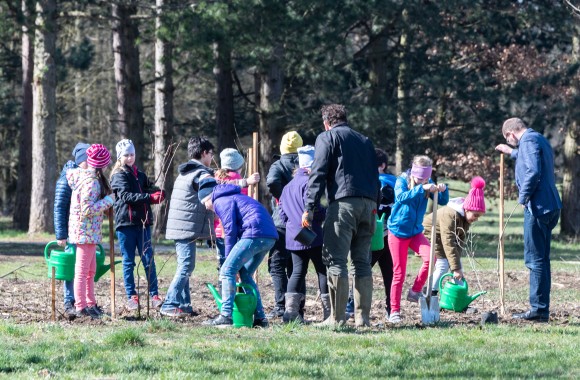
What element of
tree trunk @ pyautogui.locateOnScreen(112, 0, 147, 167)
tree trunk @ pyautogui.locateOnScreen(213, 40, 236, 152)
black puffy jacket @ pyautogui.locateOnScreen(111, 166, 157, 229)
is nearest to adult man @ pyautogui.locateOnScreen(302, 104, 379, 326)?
black puffy jacket @ pyautogui.locateOnScreen(111, 166, 157, 229)

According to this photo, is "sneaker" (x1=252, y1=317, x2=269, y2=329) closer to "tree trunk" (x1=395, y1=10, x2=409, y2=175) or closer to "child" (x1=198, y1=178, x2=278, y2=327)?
"child" (x1=198, y1=178, x2=278, y2=327)

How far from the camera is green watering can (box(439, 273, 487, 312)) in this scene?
11047mm

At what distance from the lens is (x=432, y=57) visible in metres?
28.5

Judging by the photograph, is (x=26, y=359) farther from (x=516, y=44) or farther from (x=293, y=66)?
(x=516, y=44)

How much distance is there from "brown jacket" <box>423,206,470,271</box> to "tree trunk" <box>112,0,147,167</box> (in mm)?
14772

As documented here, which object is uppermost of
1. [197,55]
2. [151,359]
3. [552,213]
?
[197,55]

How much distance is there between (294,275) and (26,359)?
2.99 metres

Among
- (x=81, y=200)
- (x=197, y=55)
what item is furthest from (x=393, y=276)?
(x=197, y=55)

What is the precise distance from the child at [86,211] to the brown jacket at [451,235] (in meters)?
3.83

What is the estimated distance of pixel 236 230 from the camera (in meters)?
9.48

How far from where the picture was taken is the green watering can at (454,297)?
11047mm

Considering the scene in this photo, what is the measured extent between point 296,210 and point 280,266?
92 centimetres

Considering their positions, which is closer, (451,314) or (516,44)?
(451,314)

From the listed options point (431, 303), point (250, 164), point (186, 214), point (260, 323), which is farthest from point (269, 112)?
point (260, 323)
